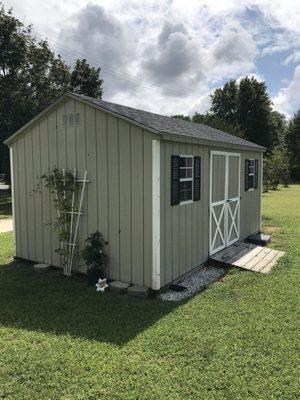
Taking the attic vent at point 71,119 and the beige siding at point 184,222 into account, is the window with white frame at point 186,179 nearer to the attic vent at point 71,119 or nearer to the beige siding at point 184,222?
the beige siding at point 184,222

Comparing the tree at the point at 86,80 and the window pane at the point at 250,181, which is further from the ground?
the tree at the point at 86,80

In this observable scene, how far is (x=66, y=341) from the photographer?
176 inches

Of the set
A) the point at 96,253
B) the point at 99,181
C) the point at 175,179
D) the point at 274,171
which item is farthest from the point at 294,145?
the point at 96,253

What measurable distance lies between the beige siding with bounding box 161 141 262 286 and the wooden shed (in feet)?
0.06

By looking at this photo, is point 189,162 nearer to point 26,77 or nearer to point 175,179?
point 175,179

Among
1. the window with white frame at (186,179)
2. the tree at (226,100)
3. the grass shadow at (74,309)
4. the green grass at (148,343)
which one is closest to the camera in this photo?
the green grass at (148,343)

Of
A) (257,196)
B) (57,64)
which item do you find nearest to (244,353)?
(257,196)

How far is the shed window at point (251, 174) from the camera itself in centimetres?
1023

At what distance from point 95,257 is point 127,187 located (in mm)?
1361

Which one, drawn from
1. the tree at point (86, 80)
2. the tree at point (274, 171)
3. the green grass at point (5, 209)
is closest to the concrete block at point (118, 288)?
the green grass at point (5, 209)

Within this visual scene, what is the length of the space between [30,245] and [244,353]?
5248mm

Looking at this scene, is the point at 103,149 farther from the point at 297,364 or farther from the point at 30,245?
the point at 297,364

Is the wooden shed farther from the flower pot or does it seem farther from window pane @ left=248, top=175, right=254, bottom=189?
window pane @ left=248, top=175, right=254, bottom=189

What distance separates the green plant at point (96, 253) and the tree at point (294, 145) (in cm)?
3778
